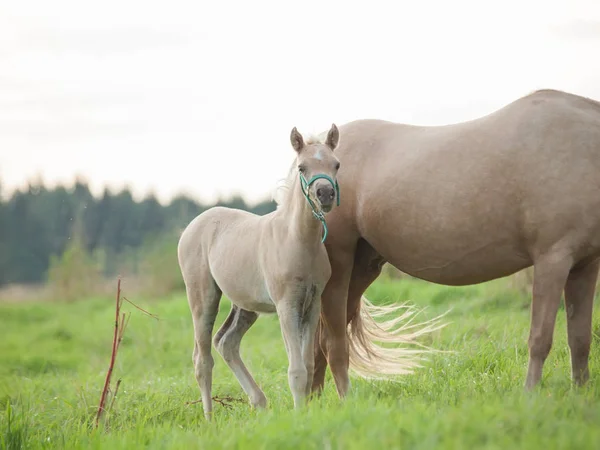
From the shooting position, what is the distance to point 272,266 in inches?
191

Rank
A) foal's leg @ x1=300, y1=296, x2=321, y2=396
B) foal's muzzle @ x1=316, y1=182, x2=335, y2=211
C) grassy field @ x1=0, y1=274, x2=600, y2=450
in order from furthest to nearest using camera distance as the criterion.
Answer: foal's leg @ x1=300, y1=296, x2=321, y2=396 → foal's muzzle @ x1=316, y1=182, x2=335, y2=211 → grassy field @ x1=0, y1=274, x2=600, y2=450

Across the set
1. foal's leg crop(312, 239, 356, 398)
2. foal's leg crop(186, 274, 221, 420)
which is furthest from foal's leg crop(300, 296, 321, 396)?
foal's leg crop(186, 274, 221, 420)

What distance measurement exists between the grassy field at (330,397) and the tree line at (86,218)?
18.7 m

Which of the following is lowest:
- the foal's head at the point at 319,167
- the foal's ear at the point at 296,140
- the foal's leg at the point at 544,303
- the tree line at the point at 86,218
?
the tree line at the point at 86,218

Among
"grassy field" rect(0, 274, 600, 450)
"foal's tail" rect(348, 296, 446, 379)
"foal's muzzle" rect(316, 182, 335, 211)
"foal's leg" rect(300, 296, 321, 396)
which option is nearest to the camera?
"grassy field" rect(0, 274, 600, 450)

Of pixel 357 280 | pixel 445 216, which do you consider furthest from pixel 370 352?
pixel 445 216

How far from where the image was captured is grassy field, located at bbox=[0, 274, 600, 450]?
3375 mm

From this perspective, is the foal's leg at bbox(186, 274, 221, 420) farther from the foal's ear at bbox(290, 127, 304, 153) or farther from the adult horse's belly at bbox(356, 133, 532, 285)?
the foal's ear at bbox(290, 127, 304, 153)

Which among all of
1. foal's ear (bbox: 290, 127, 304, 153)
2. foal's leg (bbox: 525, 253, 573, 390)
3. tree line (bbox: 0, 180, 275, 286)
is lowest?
tree line (bbox: 0, 180, 275, 286)

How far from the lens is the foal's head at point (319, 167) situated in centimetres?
422

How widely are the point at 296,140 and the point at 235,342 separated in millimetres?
1957

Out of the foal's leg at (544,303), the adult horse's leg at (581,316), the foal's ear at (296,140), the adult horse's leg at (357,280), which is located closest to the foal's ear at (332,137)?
the foal's ear at (296,140)

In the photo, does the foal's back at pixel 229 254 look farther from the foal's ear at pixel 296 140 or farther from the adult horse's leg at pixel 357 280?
the foal's ear at pixel 296 140

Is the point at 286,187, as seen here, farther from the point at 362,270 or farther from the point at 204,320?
the point at 204,320
